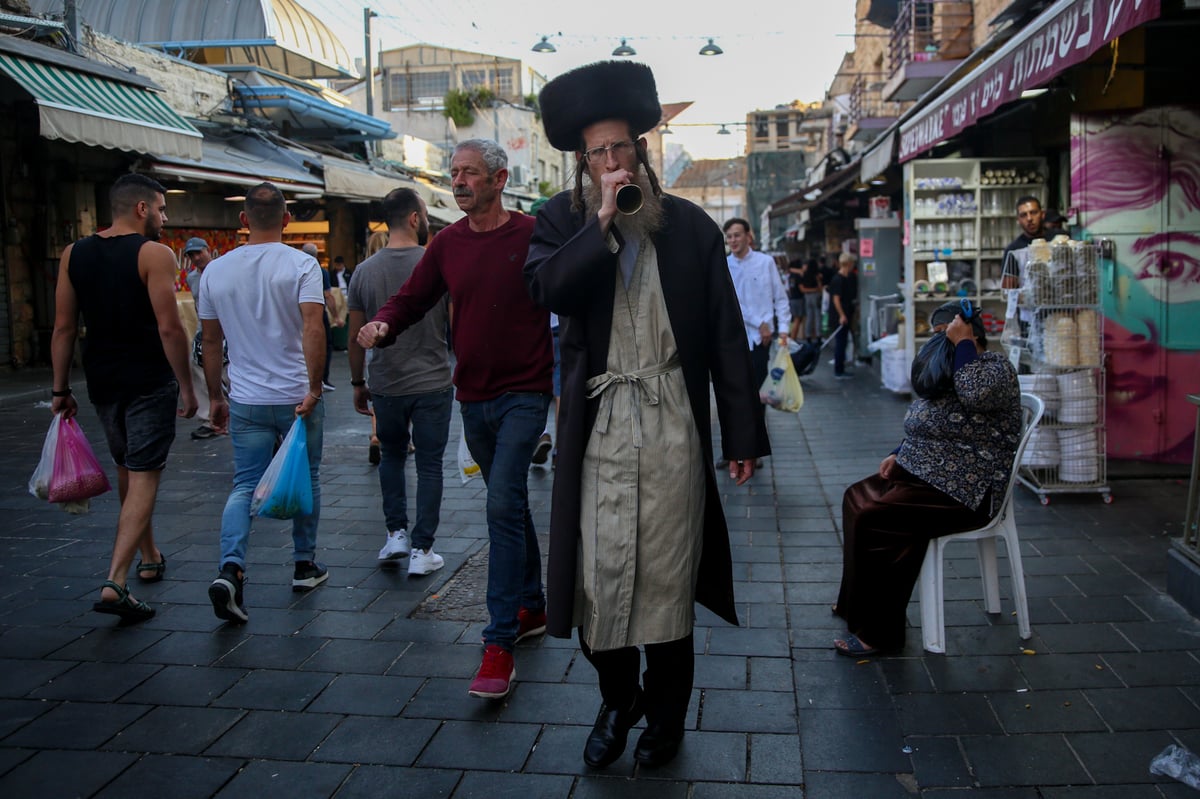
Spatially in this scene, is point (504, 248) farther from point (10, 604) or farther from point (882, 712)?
point (10, 604)

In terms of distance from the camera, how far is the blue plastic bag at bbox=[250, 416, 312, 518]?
438 centimetres

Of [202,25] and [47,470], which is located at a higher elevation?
[202,25]

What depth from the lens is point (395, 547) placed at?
522 cm

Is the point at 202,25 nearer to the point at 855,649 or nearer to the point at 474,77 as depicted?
the point at 855,649

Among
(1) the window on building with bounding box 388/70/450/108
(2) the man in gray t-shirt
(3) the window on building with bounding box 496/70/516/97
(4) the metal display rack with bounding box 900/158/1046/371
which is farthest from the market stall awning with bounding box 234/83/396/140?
(3) the window on building with bounding box 496/70/516/97

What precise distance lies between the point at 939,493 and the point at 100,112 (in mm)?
10130

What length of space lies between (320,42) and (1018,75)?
67.1 feet

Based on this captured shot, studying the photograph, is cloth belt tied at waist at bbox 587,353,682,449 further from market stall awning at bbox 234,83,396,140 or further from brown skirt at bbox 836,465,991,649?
market stall awning at bbox 234,83,396,140

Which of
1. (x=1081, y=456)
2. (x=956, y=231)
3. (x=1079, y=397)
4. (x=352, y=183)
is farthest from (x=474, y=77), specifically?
(x=1081, y=456)

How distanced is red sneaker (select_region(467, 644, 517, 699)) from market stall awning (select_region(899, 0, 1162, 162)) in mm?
3797

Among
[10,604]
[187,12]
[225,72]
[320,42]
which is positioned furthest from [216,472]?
[320,42]

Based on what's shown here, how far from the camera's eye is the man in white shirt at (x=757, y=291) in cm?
807

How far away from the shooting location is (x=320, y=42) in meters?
23.7

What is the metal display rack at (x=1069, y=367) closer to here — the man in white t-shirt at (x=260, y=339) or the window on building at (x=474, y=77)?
the man in white t-shirt at (x=260, y=339)
